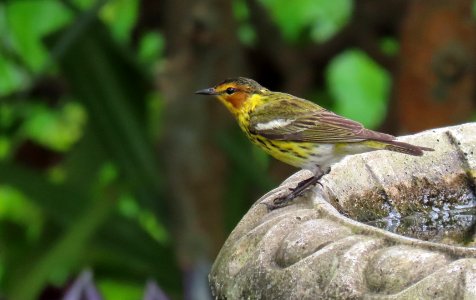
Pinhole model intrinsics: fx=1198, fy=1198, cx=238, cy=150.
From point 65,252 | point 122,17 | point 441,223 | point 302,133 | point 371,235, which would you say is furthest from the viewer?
point 122,17

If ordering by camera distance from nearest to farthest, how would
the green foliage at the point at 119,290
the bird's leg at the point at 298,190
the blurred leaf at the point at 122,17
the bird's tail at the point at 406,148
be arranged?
the bird's leg at the point at 298,190
the bird's tail at the point at 406,148
the green foliage at the point at 119,290
the blurred leaf at the point at 122,17

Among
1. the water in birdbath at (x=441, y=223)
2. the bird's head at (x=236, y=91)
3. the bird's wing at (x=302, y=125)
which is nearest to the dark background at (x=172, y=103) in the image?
the bird's head at (x=236, y=91)

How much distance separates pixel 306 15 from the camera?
245 inches

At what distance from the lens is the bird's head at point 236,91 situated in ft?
13.4

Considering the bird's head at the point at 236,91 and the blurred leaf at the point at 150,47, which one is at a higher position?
the bird's head at the point at 236,91

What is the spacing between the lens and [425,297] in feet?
7.47

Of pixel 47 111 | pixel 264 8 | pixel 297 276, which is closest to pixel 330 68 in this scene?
pixel 264 8

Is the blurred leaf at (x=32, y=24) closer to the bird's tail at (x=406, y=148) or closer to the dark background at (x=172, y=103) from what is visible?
the dark background at (x=172, y=103)

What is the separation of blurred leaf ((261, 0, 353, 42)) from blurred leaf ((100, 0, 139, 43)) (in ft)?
2.61

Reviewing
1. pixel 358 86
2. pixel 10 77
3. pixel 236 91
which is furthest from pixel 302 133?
pixel 358 86

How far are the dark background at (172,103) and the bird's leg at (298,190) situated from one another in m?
1.60

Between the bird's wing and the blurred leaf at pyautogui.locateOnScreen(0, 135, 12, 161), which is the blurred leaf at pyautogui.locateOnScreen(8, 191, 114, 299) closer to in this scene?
the blurred leaf at pyautogui.locateOnScreen(0, 135, 12, 161)

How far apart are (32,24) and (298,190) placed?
316 cm

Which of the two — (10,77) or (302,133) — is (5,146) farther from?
(302,133)
